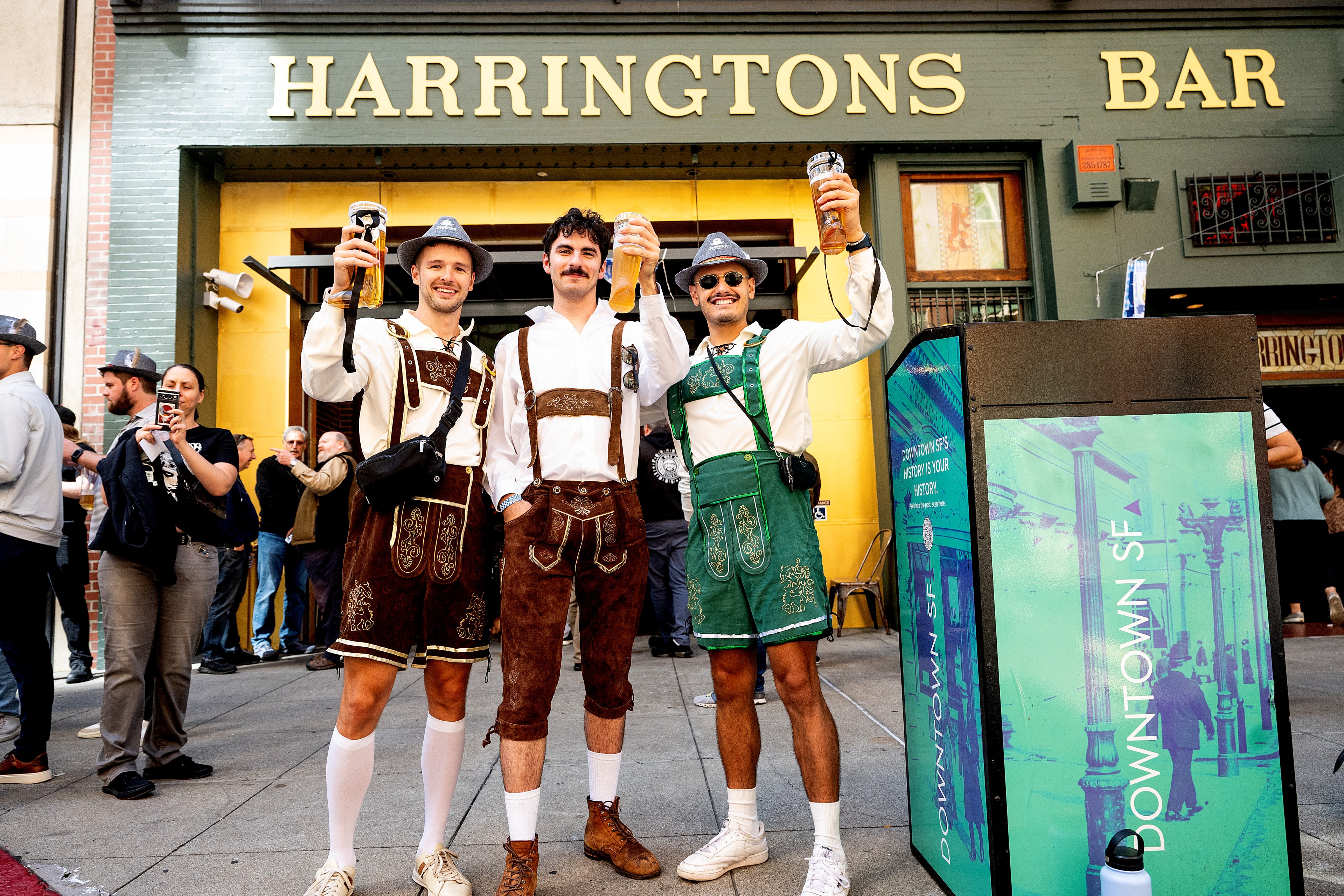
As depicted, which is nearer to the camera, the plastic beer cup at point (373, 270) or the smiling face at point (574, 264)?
the plastic beer cup at point (373, 270)

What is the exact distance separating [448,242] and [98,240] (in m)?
7.03

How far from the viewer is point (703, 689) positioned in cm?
571

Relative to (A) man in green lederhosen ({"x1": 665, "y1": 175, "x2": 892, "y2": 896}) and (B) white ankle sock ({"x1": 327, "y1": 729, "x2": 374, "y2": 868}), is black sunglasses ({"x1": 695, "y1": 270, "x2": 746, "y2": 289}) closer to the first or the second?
(A) man in green lederhosen ({"x1": 665, "y1": 175, "x2": 892, "y2": 896})

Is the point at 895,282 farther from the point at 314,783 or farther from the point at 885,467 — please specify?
the point at 314,783

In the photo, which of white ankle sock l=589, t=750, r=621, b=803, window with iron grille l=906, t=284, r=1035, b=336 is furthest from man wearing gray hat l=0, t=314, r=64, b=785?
window with iron grille l=906, t=284, r=1035, b=336

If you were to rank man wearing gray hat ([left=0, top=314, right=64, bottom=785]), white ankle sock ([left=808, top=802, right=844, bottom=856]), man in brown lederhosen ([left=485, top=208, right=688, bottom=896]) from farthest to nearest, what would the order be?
man wearing gray hat ([left=0, top=314, right=64, bottom=785]) → man in brown lederhosen ([left=485, top=208, right=688, bottom=896]) → white ankle sock ([left=808, top=802, right=844, bottom=856])

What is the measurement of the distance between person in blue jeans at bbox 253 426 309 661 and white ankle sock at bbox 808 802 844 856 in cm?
585

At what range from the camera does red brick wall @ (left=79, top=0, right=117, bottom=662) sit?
7691mm

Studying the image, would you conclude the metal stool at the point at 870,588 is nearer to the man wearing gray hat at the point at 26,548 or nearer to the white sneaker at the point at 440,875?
the white sneaker at the point at 440,875

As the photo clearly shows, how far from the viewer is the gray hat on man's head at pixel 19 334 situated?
13.5ft

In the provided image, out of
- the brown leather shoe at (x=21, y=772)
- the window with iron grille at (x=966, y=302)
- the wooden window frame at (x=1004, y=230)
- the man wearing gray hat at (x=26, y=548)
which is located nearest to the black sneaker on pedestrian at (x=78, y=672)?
the man wearing gray hat at (x=26, y=548)

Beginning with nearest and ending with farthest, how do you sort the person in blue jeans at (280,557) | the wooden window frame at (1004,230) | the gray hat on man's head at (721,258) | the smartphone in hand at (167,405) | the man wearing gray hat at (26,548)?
the gray hat on man's head at (721,258)
the smartphone in hand at (167,405)
the man wearing gray hat at (26,548)
the person in blue jeans at (280,557)
the wooden window frame at (1004,230)

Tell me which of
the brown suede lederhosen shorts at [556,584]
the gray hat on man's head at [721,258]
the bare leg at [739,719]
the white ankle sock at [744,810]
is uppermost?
the gray hat on man's head at [721,258]

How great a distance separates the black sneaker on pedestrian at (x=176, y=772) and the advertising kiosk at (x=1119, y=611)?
3545 mm
